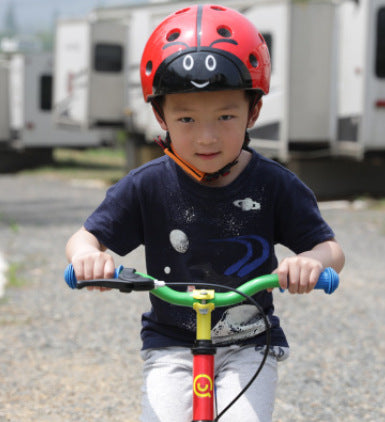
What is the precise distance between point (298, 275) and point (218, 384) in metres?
0.53

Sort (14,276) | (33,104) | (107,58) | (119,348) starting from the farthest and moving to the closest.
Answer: (33,104)
(107,58)
(14,276)
(119,348)

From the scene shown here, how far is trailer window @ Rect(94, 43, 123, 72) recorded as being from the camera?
613 inches

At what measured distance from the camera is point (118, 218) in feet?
8.26

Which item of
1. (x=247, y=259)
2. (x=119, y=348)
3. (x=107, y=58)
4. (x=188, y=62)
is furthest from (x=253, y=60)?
(x=107, y=58)

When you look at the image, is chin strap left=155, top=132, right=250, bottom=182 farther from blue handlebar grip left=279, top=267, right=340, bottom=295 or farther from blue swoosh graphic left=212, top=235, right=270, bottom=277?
blue handlebar grip left=279, top=267, right=340, bottom=295

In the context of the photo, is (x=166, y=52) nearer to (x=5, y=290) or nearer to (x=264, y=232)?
Result: (x=264, y=232)

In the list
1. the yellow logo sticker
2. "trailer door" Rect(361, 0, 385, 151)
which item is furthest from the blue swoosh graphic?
"trailer door" Rect(361, 0, 385, 151)

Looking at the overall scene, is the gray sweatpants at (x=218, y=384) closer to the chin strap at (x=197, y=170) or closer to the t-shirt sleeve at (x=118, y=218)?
the t-shirt sleeve at (x=118, y=218)

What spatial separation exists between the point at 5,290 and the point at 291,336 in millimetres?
2509

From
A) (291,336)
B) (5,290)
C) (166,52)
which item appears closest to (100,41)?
(5,290)

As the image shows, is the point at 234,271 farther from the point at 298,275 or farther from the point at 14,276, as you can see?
the point at 14,276

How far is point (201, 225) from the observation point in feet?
8.07

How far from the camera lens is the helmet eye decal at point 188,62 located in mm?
2269

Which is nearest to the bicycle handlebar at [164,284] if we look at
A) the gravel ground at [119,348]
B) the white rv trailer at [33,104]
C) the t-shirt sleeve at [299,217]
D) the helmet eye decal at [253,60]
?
the t-shirt sleeve at [299,217]
